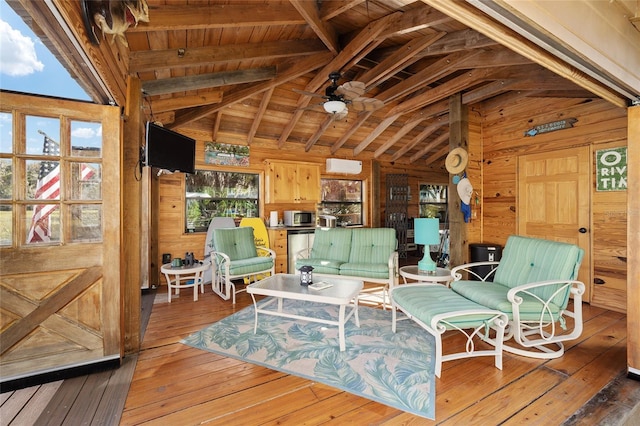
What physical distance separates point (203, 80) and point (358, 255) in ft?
9.97

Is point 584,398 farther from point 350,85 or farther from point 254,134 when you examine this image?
point 254,134

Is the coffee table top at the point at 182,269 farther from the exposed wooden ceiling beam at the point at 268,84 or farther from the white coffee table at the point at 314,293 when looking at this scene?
the exposed wooden ceiling beam at the point at 268,84

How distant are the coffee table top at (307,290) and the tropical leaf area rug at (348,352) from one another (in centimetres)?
43

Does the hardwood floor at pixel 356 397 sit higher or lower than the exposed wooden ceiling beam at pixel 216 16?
lower

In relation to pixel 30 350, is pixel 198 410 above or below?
below

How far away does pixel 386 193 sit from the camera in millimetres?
7520

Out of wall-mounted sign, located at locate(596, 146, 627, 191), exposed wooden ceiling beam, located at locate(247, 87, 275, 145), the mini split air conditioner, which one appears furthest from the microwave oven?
wall-mounted sign, located at locate(596, 146, 627, 191)

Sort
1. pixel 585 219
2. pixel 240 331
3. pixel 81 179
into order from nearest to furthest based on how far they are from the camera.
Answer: pixel 81 179
pixel 240 331
pixel 585 219

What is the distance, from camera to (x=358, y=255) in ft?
13.8

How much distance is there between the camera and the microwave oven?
5.73 m

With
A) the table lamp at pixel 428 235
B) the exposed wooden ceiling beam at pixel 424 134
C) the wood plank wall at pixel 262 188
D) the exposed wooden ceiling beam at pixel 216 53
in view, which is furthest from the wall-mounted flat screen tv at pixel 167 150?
the exposed wooden ceiling beam at pixel 424 134

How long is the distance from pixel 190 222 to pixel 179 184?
70 centimetres

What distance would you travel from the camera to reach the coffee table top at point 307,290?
2615mm

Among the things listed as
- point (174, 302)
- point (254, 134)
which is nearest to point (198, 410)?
point (174, 302)
